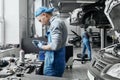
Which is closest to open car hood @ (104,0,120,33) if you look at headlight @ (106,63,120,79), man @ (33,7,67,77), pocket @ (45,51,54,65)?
man @ (33,7,67,77)

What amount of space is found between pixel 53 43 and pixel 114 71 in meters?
1.21

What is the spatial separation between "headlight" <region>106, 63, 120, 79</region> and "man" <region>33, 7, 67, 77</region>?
3.61 ft

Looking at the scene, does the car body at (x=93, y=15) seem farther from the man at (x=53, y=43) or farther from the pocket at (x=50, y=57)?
the pocket at (x=50, y=57)

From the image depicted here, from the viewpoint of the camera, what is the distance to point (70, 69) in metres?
7.23

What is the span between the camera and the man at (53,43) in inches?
120

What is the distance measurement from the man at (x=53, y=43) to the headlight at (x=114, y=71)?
1.10 m

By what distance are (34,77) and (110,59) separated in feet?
2.57

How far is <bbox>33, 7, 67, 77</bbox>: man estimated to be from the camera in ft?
10.0

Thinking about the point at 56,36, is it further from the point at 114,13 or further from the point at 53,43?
the point at 114,13

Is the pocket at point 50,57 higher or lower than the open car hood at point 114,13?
lower

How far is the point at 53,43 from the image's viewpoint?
3.05 meters

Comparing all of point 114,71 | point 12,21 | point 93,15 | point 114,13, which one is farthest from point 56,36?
point 93,15

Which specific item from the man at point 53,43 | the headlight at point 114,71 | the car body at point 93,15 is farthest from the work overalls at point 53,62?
the car body at point 93,15

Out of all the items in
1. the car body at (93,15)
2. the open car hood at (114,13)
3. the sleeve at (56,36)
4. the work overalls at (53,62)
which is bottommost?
the work overalls at (53,62)
